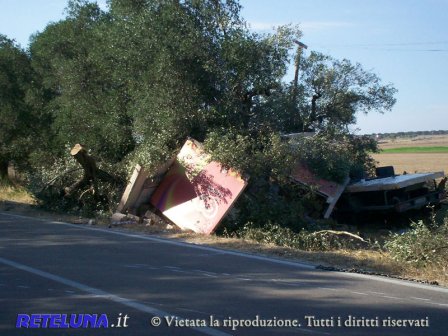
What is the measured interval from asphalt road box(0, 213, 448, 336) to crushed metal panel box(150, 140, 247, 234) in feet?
7.95

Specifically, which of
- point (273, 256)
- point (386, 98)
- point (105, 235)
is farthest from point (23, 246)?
point (386, 98)

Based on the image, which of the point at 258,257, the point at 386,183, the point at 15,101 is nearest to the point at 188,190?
the point at 258,257

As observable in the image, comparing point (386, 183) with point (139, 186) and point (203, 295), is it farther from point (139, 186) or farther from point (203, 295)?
point (203, 295)

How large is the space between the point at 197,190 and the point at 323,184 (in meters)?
3.43

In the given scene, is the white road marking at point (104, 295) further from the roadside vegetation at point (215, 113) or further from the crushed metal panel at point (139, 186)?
the crushed metal panel at point (139, 186)

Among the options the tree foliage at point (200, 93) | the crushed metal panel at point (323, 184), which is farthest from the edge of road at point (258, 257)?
the crushed metal panel at point (323, 184)

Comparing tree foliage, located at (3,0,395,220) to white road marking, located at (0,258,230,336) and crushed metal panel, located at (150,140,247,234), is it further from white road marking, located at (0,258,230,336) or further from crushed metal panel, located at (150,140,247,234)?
white road marking, located at (0,258,230,336)

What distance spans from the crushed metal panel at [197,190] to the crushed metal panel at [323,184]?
198 cm

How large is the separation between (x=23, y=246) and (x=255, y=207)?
502 cm

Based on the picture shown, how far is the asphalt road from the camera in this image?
5.21 m

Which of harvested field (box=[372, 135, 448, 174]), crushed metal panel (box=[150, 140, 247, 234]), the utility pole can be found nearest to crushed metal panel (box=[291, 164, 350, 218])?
crushed metal panel (box=[150, 140, 247, 234])

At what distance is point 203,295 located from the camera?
6.26 meters

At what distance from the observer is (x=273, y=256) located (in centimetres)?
875

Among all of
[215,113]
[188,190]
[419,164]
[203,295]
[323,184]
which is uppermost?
[419,164]
